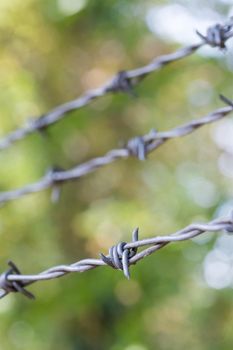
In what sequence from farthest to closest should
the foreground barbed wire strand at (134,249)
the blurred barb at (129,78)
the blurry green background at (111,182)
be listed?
the blurry green background at (111,182) → the blurred barb at (129,78) → the foreground barbed wire strand at (134,249)

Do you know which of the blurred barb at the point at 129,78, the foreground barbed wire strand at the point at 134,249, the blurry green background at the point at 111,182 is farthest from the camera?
the blurry green background at the point at 111,182

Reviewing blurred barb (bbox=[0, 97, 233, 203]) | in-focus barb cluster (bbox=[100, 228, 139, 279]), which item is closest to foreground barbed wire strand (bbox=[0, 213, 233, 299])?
in-focus barb cluster (bbox=[100, 228, 139, 279])

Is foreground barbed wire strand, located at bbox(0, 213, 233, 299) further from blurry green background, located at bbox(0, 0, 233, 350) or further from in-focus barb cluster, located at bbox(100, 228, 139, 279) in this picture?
blurry green background, located at bbox(0, 0, 233, 350)

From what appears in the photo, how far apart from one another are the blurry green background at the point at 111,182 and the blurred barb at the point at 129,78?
0.76m

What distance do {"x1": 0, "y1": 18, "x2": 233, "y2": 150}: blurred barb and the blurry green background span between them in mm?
757

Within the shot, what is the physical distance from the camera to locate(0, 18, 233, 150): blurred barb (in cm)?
84

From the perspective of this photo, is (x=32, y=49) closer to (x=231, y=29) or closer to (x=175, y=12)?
(x=175, y=12)

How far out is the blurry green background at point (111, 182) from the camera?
6.77 feet

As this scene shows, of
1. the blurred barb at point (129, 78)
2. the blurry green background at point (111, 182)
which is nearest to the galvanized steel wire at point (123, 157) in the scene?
the blurred barb at point (129, 78)

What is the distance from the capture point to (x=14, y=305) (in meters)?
2.20

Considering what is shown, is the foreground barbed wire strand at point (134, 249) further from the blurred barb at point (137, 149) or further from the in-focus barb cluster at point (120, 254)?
the blurred barb at point (137, 149)

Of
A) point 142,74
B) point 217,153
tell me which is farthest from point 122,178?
point 142,74

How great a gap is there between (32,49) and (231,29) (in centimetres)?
171

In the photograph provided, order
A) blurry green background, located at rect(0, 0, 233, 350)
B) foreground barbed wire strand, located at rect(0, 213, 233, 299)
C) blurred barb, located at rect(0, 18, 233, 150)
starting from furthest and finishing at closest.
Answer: blurry green background, located at rect(0, 0, 233, 350)
blurred barb, located at rect(0, 18, 233, 150)
foreground barbed wire strand, located at rect(0, 213, 233, 299)
